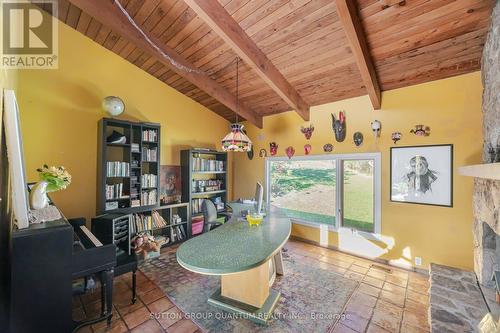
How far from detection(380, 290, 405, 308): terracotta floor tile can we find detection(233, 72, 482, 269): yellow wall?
0.84 metres

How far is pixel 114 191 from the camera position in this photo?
3.11 metres

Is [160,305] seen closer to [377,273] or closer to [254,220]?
[254,220]

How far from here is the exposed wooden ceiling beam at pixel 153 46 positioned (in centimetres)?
245

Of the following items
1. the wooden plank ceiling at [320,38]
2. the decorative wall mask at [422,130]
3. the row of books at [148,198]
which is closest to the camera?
the wooden plank ceiling at [320,38]

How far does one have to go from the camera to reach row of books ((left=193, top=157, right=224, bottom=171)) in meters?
4.19

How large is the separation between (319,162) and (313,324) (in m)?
2.65

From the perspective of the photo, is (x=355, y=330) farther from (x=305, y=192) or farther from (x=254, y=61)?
(x=254, y=61)

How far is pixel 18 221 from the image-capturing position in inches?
57.7

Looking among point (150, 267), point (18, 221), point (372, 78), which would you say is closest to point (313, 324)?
point (150, 267)

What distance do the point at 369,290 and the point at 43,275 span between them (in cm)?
319

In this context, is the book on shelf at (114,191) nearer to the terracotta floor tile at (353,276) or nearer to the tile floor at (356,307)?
the tile floor at (356,307)

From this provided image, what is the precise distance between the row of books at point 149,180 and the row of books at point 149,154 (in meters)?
0.27

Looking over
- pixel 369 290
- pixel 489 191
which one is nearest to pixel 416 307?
pixel 369 290

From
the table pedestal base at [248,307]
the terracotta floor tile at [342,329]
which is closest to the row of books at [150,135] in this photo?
the table pedestal base at [248,307]
